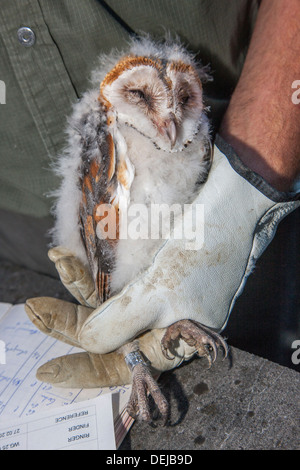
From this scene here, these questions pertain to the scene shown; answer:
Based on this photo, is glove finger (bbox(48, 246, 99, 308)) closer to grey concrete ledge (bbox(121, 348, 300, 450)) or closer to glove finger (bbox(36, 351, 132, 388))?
glove finger (bbox(36, 351, 132, 388))

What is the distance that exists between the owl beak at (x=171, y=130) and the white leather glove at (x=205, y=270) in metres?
0.22

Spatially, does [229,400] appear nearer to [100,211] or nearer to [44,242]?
[100,211]

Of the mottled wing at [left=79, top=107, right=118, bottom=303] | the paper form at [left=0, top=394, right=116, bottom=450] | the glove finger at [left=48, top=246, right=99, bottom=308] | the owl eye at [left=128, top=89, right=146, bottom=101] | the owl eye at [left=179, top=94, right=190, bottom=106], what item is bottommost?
the paper form at [left=0, top=394, right=116, bottom=450]

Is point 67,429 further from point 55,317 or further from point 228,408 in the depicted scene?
point 228,408

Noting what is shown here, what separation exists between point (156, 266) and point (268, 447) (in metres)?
0.58

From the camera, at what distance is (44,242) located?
2.19m

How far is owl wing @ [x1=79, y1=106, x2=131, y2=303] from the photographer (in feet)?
4.03

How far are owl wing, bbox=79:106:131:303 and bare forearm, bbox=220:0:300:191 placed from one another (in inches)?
17.2

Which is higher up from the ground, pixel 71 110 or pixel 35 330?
pixel 71 110

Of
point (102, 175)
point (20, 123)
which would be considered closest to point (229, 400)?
point (102, 175)

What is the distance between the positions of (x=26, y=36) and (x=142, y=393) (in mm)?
1250

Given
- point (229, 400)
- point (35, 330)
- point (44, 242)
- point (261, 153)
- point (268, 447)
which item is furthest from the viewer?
point (44, 242)

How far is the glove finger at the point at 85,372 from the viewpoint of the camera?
1329 millimetres

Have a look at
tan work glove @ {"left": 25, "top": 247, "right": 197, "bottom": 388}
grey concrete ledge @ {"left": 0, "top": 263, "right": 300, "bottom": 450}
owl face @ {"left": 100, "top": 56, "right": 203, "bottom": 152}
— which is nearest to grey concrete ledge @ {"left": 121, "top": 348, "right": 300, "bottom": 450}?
grey concrete ledge @ {"left": 0, "top": 263, "right": 300, "bottom": 450}
